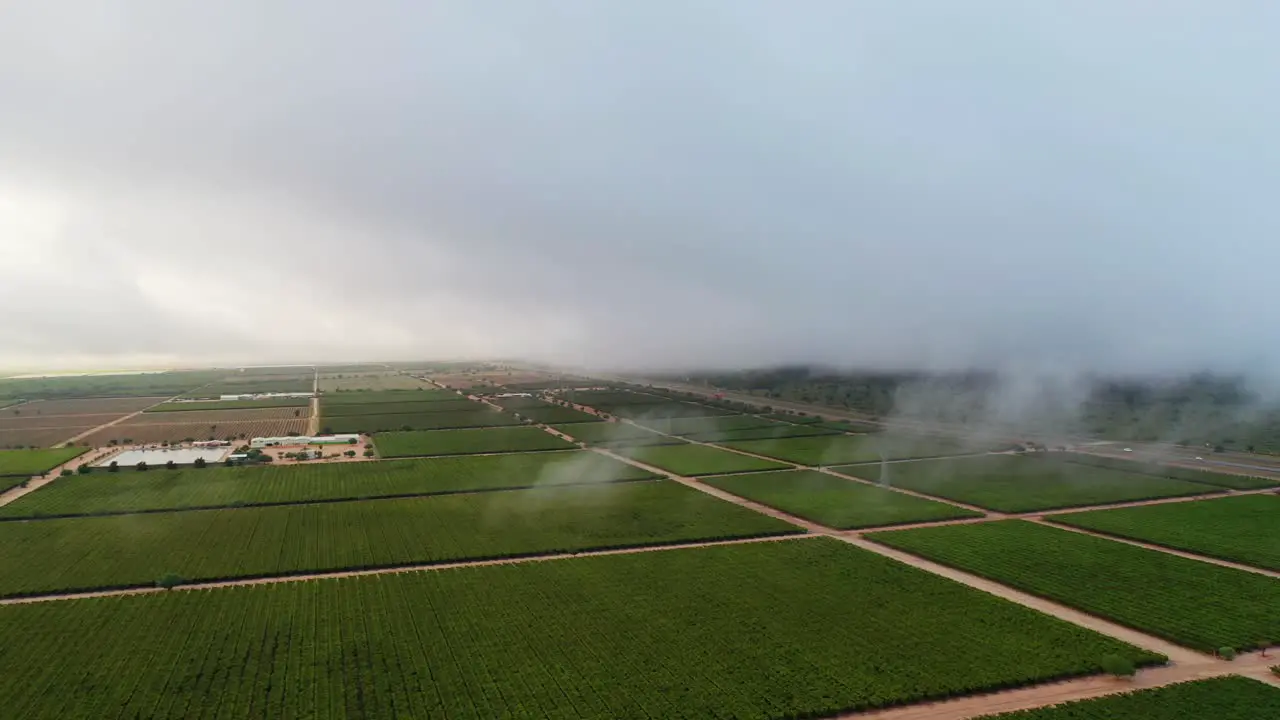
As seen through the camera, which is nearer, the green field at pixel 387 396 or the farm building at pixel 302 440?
the farm building at pixel 302 440

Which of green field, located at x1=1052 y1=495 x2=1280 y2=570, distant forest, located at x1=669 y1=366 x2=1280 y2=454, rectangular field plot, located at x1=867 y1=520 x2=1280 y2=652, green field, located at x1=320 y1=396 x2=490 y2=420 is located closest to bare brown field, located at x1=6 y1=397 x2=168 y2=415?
Result: green field, located at x1=320 y1=396 x2=490 y2=420

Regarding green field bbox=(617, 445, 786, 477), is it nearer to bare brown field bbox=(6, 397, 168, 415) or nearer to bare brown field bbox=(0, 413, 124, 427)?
bare brown field bbox=(0, 413, 124, 427)

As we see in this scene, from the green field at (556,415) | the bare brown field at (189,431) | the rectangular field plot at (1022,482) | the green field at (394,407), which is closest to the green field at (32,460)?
the bare brown field at (189,431)

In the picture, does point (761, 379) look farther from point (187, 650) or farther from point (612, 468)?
point (187, 650)

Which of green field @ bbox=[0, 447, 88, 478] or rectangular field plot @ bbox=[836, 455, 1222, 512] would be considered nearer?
rectangular field plot @ bbox=[836, 455, 1222, 512]

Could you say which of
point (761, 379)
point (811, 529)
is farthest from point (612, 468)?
point (761, 379)

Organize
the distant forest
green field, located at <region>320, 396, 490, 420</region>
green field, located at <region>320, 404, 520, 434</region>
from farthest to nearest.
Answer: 1. green field, located at <region>320, 396, 490, 420</region>
2. green field, located at <region>320, 404, 520, 434</region>
3. the distant forest

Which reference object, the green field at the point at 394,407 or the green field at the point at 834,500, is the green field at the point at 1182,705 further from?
the green field at the point at 394,407
